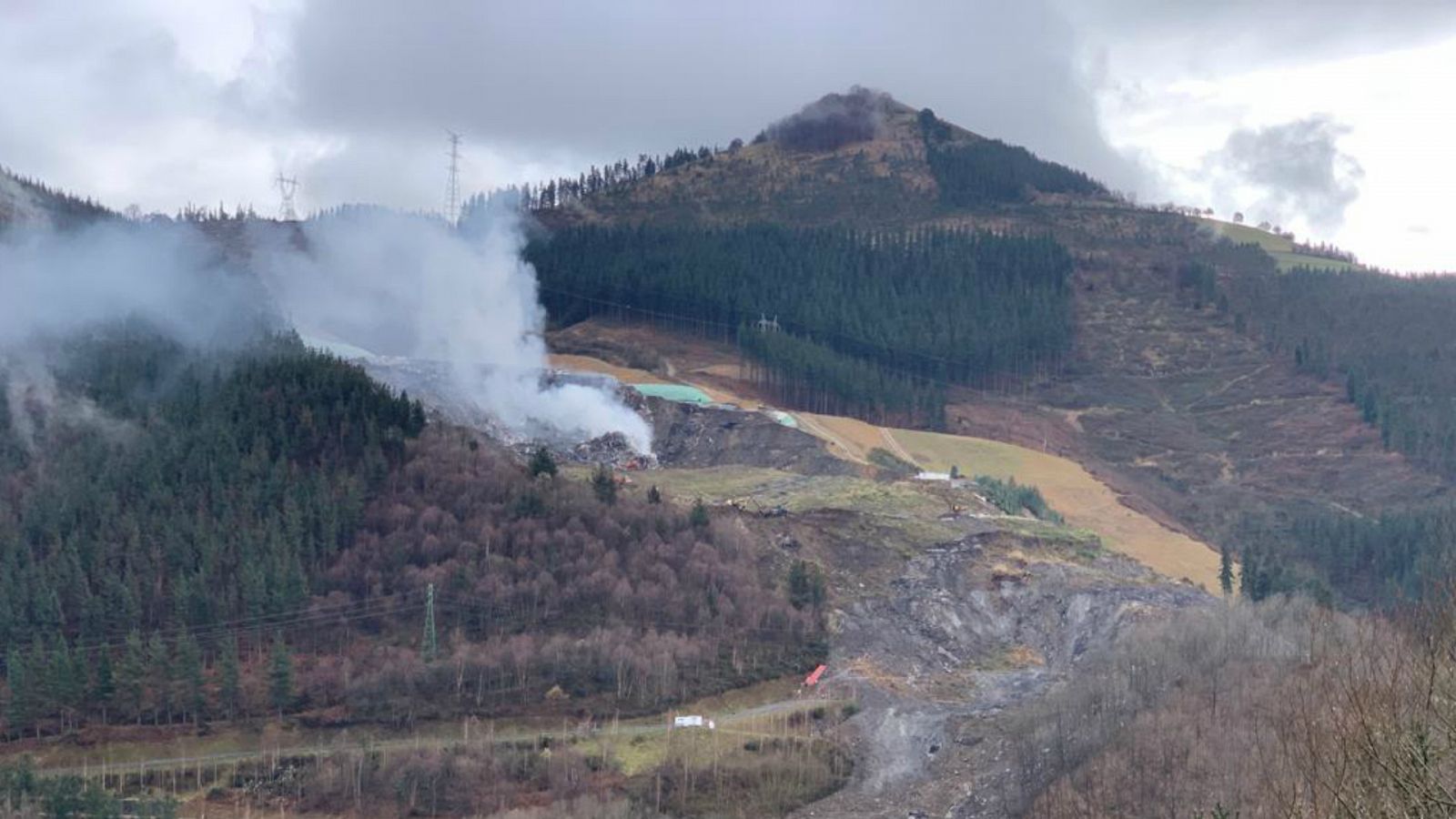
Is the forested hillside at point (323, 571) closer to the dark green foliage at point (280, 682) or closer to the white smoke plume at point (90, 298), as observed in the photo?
the dark green foliage at point (280, 682)

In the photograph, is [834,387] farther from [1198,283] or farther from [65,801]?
[65,801]

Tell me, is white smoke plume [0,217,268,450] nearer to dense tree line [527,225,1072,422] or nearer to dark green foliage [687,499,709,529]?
dark green foliage [687,499,709,529]

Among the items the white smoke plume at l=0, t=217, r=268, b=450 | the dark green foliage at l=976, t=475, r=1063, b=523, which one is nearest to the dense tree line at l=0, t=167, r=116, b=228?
the white smoke plume at l=0, t=217, r=268, b=450

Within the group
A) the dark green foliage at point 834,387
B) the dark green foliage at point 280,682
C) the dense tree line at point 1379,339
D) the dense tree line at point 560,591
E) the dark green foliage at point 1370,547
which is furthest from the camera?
the dense tree line at point 1379,339

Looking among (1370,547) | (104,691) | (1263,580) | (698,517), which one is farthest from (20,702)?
(1370,547)

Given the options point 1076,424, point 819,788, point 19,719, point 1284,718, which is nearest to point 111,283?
point 19,719

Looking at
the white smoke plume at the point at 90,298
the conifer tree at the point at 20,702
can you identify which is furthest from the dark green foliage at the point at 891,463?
the conifer tree at the point at 20,702
